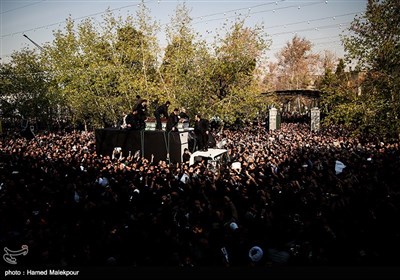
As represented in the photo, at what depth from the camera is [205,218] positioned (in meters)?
6.32

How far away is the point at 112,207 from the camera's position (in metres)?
7.40

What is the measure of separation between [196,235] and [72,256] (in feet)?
6.97

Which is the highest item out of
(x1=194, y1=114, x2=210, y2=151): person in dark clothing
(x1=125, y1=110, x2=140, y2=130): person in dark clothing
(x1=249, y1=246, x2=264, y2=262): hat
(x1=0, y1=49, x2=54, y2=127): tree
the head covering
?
(x1=0, y1=49, x2=54, y2=127): tree

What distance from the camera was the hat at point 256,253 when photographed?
4.96 m

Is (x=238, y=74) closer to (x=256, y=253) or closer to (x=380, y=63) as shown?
(x=380, y=63)

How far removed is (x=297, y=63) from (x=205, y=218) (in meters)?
51.5

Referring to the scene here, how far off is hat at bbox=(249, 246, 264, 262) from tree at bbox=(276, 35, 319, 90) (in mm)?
49651

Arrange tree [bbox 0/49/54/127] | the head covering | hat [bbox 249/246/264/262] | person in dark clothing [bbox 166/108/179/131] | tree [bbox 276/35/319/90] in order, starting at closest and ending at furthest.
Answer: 1. hat [bbox 249/246/264/262]
2. the head covering
3. person in dark clothing [bbox 166/108/179/131]
4. tree [bbox 0/49/54/127]
5. tree [bbox 276/35/319/90]

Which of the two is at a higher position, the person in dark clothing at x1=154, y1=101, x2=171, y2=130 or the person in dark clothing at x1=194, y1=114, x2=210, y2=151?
the person in dark clothing at x1=154, y1=101, x2=171, y2=130

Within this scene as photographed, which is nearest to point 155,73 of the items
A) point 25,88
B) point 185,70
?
point 185,70

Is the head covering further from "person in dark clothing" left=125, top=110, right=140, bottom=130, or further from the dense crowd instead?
"person in dark clothing" left=125, top=110, right=140, bottom=130

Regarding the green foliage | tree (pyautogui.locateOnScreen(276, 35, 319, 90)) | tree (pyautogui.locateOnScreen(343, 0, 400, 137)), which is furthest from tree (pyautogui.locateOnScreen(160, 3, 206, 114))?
tree (pyautogui.locateOnScreen(276, 35, 319, 90))

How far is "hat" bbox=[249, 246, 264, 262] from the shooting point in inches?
195

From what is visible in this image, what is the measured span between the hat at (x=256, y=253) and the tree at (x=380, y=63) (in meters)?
13.9
